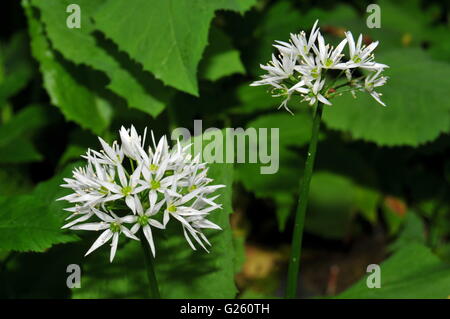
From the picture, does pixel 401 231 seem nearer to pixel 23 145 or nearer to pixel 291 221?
pixel 291 221

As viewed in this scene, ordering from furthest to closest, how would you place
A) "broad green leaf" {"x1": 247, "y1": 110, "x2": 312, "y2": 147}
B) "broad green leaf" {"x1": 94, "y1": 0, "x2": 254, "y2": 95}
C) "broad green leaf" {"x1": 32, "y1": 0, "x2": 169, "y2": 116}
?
1. "broad green leaf" {"x1": 247, "y1": 110, "x2": 312, "y2": 147}
2. "broad green leaf" {"x1": 32, "y1": 0, "x2": 169, "y2": 116}
3. "broad green leaf" {"x1": 94, "y1": 0, "x2": 254, "y2": 95}

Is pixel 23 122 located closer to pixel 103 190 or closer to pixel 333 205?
pixel 103 190

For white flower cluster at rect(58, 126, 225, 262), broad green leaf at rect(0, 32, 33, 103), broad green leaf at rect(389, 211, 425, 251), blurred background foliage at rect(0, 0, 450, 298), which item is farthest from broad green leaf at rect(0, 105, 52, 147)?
A: broad green leaf at rect(389, 211, 425, 251)

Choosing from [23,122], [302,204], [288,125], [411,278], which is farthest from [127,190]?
[23,122]

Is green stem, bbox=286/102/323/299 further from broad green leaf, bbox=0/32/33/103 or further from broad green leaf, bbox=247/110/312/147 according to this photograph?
broad green leaf, bbox=0/32/33/103
